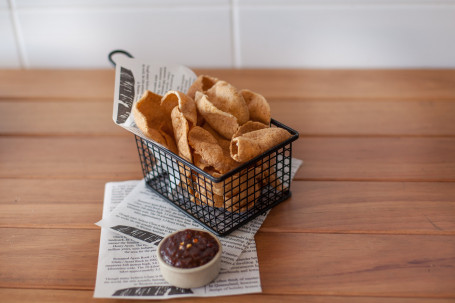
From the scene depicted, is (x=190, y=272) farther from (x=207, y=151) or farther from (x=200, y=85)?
(x=200, y=85)

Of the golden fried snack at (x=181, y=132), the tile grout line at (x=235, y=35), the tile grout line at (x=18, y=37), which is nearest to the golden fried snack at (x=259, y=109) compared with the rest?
the golden fried snack at (x=181, y=132)

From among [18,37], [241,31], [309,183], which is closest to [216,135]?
[309,183]

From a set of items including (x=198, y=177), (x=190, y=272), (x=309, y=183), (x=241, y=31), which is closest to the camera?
(x=190, y=272)

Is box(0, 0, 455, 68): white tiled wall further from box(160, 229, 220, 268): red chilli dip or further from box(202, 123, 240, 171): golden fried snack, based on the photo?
box(160, 229, 220, 268): red chilli dip

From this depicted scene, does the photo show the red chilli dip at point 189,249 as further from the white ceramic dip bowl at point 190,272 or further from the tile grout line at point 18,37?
the tile grout line at point 18,37

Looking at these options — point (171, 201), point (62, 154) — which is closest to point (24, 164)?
point (62, 154)

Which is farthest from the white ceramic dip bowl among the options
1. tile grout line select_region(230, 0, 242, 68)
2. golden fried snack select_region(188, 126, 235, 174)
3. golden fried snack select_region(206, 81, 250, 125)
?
tile grout line select_region(230, 0, 242, 68)
